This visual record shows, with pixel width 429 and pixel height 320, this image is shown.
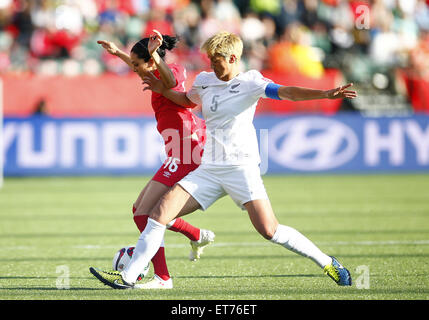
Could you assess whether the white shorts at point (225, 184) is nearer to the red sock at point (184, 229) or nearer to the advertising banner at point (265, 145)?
the red sock at point (184, 229)

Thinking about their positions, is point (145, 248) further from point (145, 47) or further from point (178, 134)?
point (145, 47)

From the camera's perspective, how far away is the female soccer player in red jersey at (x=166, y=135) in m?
6.18

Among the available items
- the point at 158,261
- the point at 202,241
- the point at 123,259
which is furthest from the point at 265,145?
the point at 158,261

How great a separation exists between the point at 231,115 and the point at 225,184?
512 millimetres

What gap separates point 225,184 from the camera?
5.92 metres

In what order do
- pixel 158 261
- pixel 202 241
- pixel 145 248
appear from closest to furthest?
pixel 145 248 → pixel 158 261 → pixel 202 241

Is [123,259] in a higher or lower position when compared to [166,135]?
lower

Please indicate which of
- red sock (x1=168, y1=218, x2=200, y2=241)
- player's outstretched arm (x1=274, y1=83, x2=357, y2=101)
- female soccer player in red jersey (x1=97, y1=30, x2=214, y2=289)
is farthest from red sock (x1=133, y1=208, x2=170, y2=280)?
player's outstretched arm (x1=274, y1=83, x2=357, y2=101)

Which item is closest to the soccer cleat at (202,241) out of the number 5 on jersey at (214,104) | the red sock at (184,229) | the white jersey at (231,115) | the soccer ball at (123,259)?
the red sock at (184,229)

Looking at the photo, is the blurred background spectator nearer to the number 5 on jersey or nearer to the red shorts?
the red shorts

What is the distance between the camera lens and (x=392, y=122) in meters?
16.8

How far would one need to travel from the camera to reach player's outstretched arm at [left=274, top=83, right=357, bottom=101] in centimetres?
554

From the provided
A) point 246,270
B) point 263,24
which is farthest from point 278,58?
point 246,270

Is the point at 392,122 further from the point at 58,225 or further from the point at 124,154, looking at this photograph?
the point at 58,225
